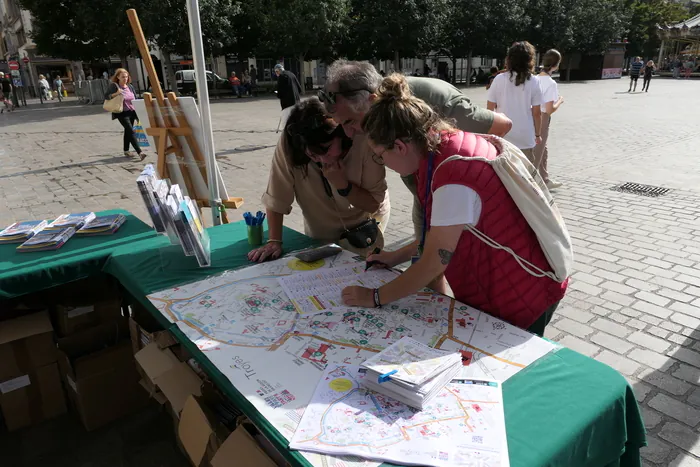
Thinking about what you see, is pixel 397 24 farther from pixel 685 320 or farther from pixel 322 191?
pixel 322 191

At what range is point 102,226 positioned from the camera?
2750 millimetres

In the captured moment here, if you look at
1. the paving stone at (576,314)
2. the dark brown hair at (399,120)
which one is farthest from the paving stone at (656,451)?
the dark brown hair at (399,120)

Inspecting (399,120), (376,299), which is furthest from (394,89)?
(376,299)

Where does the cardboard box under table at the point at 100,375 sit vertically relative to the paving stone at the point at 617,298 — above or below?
above

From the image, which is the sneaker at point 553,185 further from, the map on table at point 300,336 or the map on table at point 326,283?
the map on table at point 300,336

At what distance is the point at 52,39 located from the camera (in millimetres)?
22734

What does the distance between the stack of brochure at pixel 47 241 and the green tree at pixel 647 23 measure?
152 ft

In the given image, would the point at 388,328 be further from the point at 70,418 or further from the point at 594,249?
the point at 594,249

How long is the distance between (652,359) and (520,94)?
9.53 feet

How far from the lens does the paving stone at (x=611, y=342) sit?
3000mm

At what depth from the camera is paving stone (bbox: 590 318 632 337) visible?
3174mm

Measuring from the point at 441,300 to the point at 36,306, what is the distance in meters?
2.26

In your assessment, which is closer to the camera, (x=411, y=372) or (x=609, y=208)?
(x=411, y=372)

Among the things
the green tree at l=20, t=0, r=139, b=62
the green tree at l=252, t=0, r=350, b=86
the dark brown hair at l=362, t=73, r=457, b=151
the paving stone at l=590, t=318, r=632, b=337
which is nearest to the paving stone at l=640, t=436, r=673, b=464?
the paving stone at l=590, t=318, r=632, b=337
